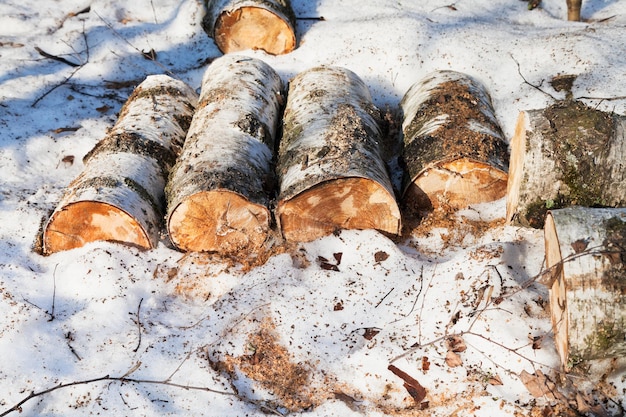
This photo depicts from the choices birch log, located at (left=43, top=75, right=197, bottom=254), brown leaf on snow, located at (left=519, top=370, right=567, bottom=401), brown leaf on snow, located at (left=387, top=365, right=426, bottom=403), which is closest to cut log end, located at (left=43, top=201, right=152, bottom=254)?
birch log, located at (left=43, top=75, right=197, bottom=254)

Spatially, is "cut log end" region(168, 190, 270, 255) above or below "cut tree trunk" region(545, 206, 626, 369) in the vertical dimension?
below

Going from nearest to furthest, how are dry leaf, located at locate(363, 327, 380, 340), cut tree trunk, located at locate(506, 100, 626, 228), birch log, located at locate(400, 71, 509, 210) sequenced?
dry leaf, located at locate(363, 327, 380, 340) < cut tree trunk, located at locate(506, 100, 626, 228) < birch log, located at locate(400, 71, 509, 210)

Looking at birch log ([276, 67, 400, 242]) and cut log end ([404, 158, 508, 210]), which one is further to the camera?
cut log end ([404, 158, 508, 210])

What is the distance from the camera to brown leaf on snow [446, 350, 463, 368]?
3043 mm

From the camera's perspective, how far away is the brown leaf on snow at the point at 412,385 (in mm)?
2984

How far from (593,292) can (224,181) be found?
232 centimetres

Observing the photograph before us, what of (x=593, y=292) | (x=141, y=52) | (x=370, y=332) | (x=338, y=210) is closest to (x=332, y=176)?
(x=338, y=210)

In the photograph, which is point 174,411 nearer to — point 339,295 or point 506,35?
point 339,295

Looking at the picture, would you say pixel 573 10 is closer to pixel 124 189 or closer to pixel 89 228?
pixel 124 189

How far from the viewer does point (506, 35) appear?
19.5ft

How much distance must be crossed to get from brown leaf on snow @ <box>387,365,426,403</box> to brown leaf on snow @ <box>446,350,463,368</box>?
20 centimetres

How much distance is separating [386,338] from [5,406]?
83.8 inches

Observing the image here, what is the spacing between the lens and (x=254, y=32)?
6234 millimetres

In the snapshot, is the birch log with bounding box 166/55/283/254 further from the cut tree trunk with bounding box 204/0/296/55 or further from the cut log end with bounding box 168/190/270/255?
the cut tree trunk with bounding box 204/0/296/55
